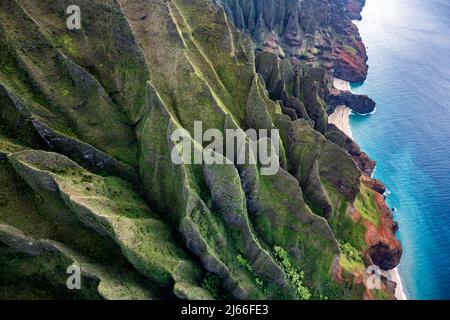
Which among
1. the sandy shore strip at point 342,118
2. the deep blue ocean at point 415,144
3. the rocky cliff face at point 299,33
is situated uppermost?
the rocky cliff face at point 299,33

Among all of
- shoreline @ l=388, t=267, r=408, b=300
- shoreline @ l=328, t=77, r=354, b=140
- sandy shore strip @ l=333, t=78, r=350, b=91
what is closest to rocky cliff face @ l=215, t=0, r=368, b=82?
sandy shore strip @ l=333, t=78, r=350, b=91

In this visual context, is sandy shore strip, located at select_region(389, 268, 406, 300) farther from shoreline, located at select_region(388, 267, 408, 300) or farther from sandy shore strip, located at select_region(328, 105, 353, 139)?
sandy shore strip, located at select_region(328, 105, 353, 139)

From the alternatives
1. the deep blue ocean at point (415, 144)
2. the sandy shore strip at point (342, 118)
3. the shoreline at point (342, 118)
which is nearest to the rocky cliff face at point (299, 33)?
the deep blue ocean at point (415, 144)

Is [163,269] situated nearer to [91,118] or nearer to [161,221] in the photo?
[161,221]

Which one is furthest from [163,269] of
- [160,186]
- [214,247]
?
[160,186]

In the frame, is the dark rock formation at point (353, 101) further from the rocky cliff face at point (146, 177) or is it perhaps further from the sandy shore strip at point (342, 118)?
the rocky cliff face at point (146, 177)

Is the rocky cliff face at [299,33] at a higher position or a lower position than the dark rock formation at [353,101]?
higher
